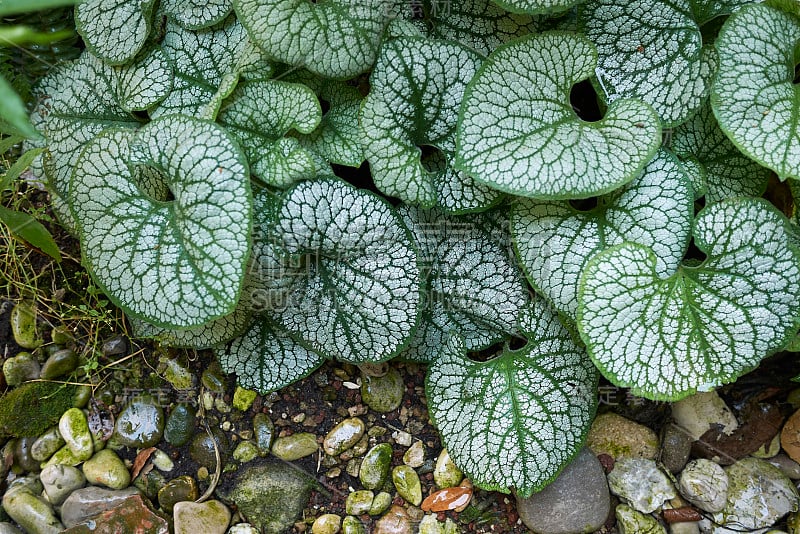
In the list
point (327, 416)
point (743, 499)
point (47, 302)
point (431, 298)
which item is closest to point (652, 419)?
point (743, 499)

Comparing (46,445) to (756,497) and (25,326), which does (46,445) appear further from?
(756,497)

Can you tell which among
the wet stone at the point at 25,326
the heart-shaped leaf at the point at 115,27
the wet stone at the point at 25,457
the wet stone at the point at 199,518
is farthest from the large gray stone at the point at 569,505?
the heart-shaped leaf at the point at 115,27

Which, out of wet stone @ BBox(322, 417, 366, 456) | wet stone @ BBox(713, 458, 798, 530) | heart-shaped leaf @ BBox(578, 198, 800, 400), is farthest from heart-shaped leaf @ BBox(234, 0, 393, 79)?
wet stone @ BBox(713, 458, 798, 530)

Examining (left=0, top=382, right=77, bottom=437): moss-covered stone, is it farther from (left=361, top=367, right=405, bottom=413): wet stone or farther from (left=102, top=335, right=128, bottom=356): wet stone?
(left=361, top=367, right=405, bottom=413): wet stone

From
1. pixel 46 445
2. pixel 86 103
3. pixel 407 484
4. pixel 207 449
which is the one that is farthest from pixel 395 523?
pixel 86 103

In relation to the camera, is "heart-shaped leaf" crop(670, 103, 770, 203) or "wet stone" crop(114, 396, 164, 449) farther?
"wet stone" crop(114, 396, 164, 449)

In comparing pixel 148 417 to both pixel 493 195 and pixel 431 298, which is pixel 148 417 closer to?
pixel 431 298
